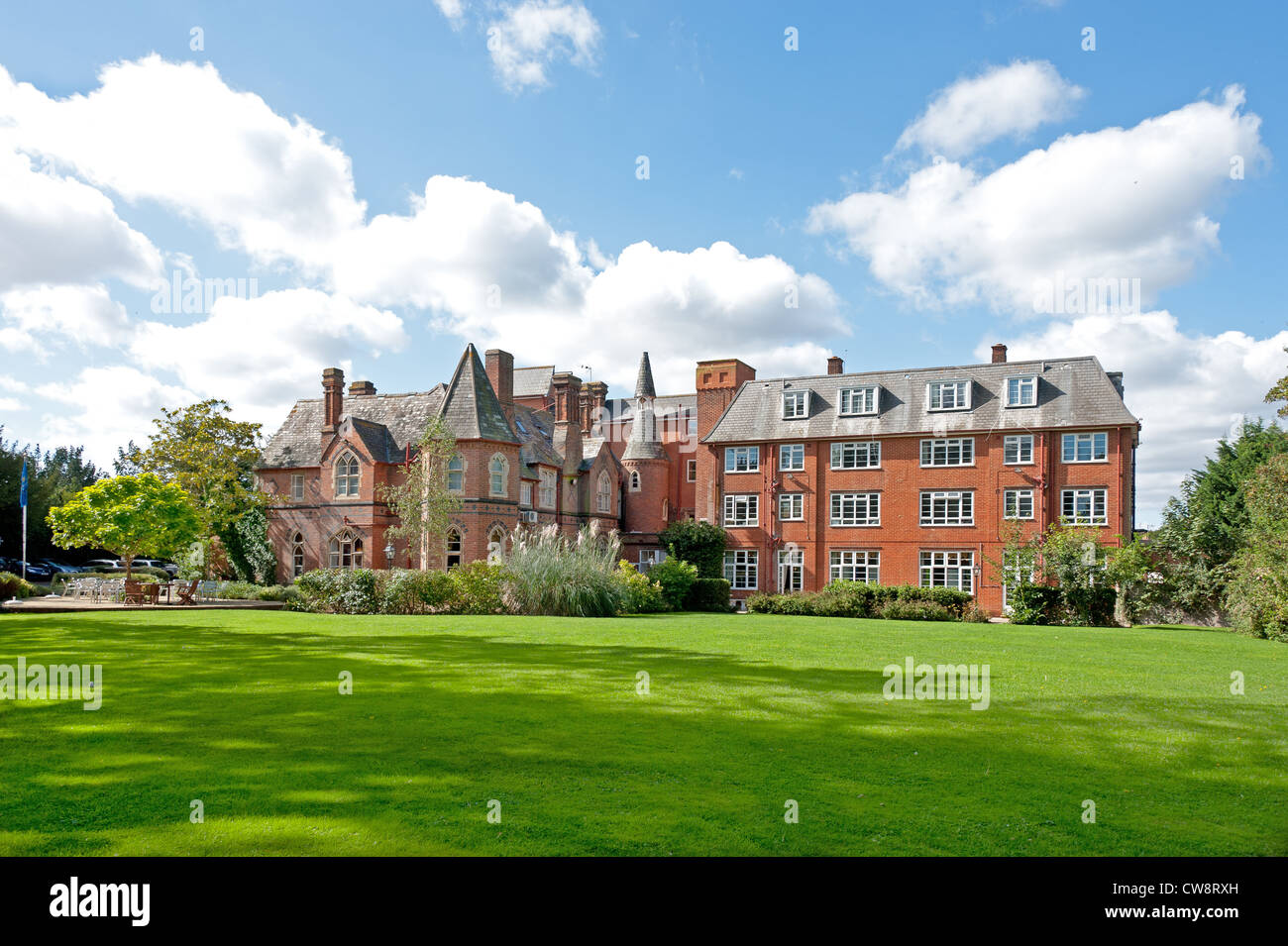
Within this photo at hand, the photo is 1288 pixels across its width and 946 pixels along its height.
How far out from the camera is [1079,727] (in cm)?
945

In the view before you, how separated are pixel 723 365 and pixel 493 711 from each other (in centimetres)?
4236

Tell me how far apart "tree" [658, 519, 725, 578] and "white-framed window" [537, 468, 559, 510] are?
24.3ft

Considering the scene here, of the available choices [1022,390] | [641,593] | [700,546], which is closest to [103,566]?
[700,546]

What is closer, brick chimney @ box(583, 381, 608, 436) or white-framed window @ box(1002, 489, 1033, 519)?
white-framed window @ box(1002, 489, 1033, 519)

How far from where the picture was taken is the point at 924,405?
43.0 m

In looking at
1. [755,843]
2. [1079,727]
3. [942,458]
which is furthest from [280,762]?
[942,458]

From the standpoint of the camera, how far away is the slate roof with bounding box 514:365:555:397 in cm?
6869

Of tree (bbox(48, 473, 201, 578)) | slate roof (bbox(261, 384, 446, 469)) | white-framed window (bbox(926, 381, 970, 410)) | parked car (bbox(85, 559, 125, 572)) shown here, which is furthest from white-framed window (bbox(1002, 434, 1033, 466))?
parked car (bbox(85, 559, 125, 572))

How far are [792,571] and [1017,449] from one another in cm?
1224

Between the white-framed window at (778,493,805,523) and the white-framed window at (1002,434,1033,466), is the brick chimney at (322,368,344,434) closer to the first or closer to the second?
the white-framed window at (778,493,805,523)

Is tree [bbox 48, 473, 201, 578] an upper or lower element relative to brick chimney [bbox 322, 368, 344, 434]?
lower

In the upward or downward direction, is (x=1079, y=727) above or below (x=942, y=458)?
below
